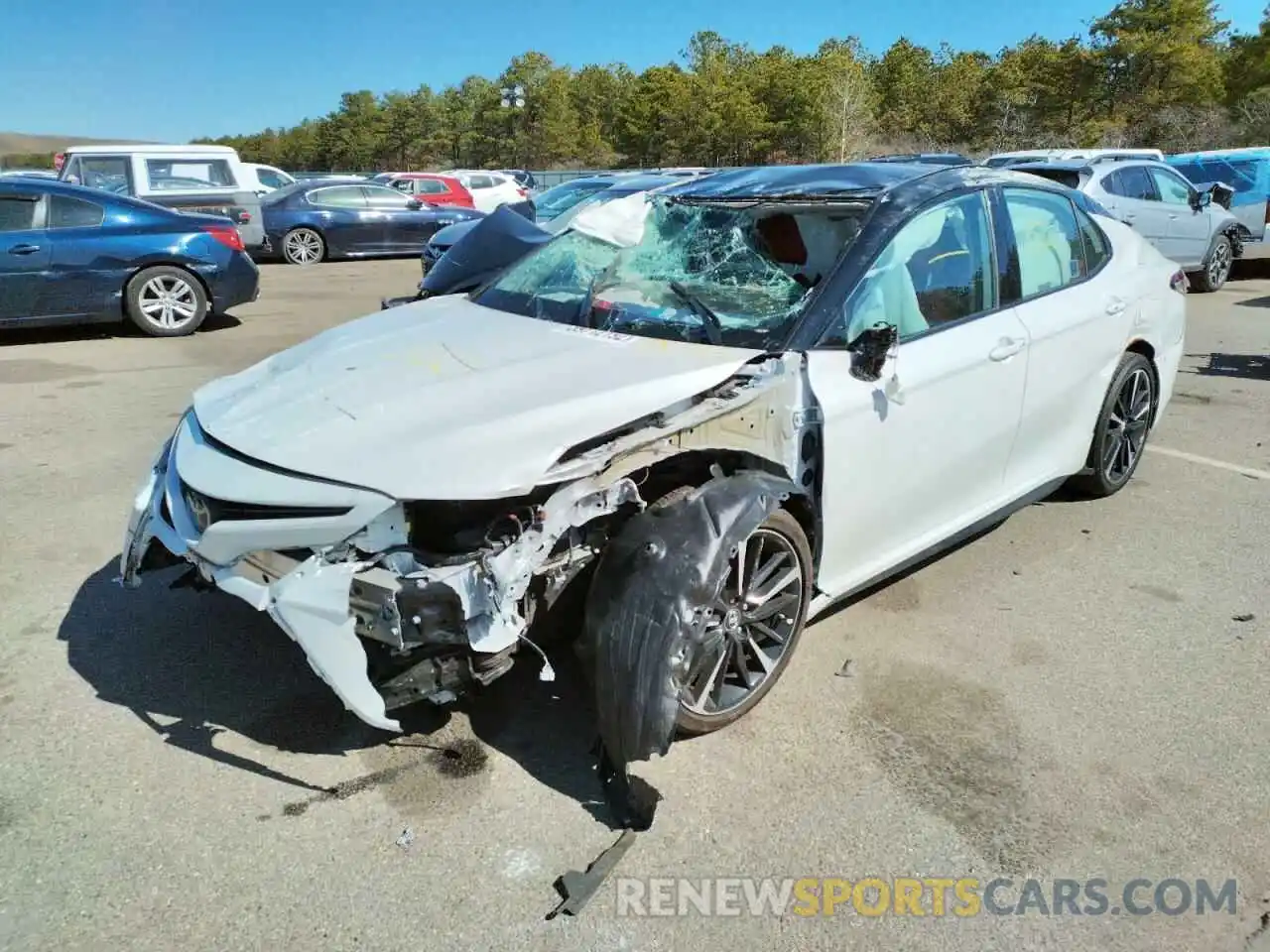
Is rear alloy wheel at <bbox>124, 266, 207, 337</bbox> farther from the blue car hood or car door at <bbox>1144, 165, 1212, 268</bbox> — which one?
car door at <bbox>1144, 165, 1212, 268</bbox>

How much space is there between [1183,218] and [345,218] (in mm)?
13170

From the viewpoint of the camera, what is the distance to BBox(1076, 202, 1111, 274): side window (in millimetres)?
4438

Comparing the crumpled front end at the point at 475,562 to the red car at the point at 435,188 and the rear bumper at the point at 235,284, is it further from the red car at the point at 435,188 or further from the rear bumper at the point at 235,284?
the red car at the point at 435,188

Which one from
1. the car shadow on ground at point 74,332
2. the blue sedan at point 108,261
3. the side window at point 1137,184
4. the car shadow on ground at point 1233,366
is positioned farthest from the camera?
the side window at point 1137,184

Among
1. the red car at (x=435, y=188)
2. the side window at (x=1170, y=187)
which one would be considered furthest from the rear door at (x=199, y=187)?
the side window at (x=1170, y=187)

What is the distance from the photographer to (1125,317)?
4496mm

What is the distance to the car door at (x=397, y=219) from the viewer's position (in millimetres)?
17500

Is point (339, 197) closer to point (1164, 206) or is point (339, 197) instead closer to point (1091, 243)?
point (1164, 206)

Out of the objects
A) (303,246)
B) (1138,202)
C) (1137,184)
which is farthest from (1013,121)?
(303,246)

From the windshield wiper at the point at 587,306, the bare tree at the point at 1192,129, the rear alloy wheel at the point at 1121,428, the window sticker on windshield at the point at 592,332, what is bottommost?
the rear alloy wheel at the point at 1121,428

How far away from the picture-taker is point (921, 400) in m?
3.34

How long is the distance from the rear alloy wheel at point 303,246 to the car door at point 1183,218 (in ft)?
43.3

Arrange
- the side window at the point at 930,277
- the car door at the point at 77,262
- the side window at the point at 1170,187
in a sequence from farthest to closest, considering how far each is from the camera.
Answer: the side window at the point at 1170,187
the car door at the point at 77,262
the side window at the point at 930,277

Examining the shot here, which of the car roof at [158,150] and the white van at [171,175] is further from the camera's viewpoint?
the car roof at [158,150]
